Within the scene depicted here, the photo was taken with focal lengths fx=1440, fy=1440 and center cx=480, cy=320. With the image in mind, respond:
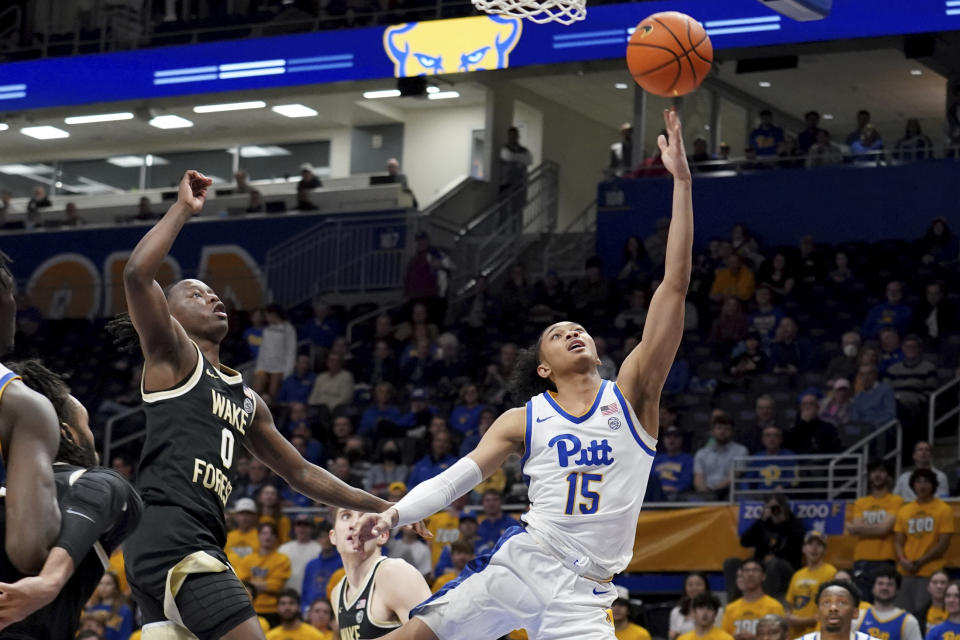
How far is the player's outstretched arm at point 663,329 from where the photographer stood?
5.88 meters

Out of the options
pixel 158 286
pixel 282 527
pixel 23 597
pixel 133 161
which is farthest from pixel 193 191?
pixel 133 161

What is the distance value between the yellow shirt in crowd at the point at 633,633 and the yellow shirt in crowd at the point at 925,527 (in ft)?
7.99

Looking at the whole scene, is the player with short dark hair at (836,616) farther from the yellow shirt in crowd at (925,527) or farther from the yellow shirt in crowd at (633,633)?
the yellow shirt in crowd at (925,527)

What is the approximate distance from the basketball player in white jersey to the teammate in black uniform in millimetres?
1783

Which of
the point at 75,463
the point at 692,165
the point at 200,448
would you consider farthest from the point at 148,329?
the point at 692,165

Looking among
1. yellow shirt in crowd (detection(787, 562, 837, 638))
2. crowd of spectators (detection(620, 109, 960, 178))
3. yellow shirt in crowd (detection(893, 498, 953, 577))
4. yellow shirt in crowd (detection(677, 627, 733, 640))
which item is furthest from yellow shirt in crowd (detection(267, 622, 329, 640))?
crowd of spectators (detection(620, 109, 960, 178))

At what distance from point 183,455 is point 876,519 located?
8.38m

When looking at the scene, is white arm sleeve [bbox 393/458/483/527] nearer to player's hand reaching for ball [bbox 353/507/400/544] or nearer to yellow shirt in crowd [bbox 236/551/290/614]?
player's hand reaching for ball [bbox 353/507/400/544]

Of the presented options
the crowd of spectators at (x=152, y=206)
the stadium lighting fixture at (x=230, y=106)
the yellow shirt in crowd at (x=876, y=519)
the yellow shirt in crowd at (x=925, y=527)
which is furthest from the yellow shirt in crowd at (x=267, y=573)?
the stadium lighting fixture at (x=230, y=106)

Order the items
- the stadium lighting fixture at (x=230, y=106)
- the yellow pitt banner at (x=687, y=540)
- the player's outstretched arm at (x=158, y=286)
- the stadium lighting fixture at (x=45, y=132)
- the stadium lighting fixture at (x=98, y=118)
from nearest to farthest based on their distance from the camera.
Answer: the player's outstretched arm at (x=158, y=286) < the yellow pitt banner at (x=687, y=540) < the stadium lighting fixture at (x=230, y=106) < the stadium lighting fixture at (x=98, y=118) < the stadium lighting fixture at (x=45, y=132)

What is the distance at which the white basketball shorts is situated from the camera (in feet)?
18.7

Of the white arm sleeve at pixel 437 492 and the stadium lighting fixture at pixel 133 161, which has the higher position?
the stadium lighting fixture at pixel 133 161

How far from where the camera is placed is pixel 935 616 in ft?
36.5

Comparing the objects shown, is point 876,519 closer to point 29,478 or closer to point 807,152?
point 807,152
